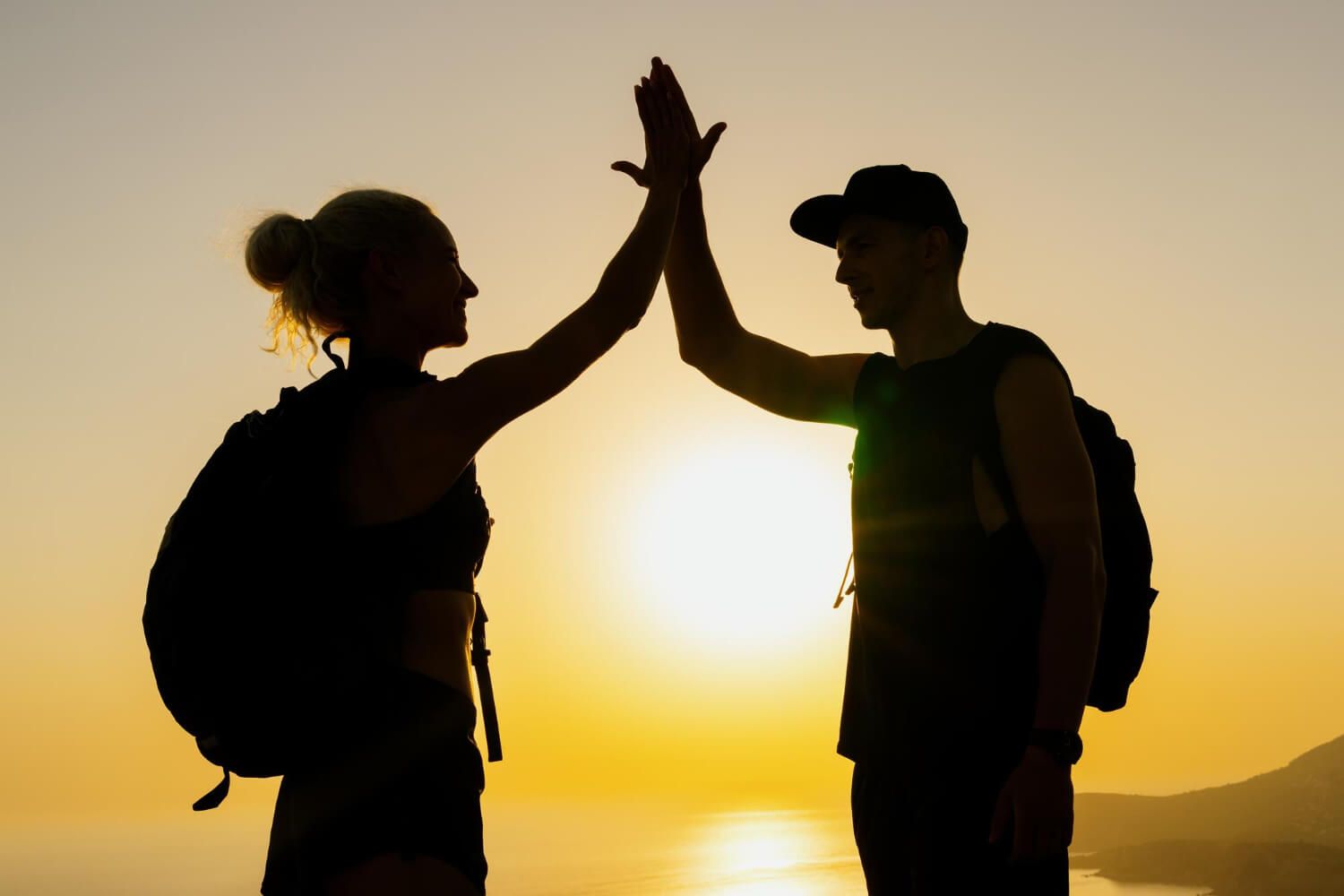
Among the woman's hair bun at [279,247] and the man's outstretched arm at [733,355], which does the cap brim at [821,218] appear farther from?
the woman's hair bun at [279,247]

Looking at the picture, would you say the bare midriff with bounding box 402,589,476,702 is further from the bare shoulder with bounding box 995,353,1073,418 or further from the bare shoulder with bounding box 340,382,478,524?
the bare shoulder with bounding box 995,353,1073,418

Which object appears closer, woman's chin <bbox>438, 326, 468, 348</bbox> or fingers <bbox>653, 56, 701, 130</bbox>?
woman's chin <bbox>438, 326, 468, 348</bbox>

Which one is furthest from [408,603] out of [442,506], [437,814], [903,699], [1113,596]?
[1113,596]

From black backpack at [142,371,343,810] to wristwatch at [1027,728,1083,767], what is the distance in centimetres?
216

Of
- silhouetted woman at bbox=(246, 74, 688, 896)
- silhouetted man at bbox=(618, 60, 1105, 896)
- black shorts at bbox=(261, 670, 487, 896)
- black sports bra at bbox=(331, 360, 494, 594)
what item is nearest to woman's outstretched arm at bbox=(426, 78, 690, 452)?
silhouetted woman at bbox=(246, 74, 688, 896)

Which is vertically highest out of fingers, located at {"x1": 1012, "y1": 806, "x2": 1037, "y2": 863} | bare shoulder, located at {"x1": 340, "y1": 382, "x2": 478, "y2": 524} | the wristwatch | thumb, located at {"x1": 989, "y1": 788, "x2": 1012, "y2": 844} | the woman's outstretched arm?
the woman's outstretched arm

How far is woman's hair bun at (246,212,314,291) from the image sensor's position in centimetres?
317

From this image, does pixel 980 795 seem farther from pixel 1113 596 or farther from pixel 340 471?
pixel 340 471

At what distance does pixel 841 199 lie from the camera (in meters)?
4.46

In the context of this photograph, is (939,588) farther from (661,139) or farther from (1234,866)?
(1234,866)

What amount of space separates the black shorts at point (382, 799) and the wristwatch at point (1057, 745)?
1769 mm

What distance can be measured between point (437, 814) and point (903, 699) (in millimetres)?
1773

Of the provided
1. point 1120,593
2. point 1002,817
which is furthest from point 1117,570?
point 1002,817

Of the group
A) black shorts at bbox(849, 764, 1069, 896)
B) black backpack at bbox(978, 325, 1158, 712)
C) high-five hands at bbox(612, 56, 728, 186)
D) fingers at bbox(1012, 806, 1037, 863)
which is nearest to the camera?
fingers at bbox(1012, 806, 1037, 863)
